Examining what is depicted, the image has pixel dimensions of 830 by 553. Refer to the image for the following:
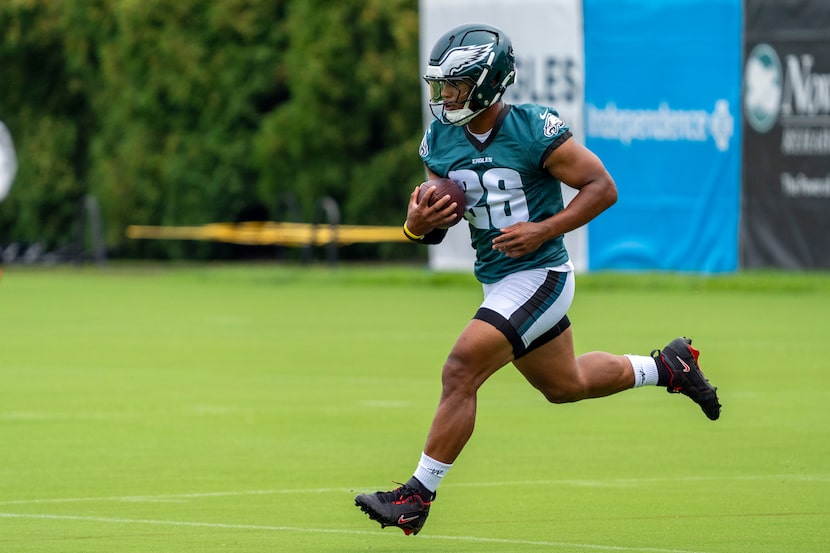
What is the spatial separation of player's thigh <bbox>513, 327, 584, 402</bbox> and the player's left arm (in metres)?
0.61

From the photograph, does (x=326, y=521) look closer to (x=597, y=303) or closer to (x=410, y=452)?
(x=410, y=452)

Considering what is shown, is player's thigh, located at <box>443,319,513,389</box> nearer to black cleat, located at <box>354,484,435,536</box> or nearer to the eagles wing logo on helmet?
black cleat, located at <box>354,484,435,536</box>

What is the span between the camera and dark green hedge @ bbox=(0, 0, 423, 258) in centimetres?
3612

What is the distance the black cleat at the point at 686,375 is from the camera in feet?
33.2

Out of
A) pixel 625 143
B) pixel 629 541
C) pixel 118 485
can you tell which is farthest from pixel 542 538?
pixel 625 143

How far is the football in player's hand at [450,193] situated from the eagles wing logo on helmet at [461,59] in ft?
1.77

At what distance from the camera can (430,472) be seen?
8516 millimetres

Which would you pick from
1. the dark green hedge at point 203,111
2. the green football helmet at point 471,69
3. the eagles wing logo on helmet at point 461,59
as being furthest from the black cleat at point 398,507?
the dark green hedge at point 203,111

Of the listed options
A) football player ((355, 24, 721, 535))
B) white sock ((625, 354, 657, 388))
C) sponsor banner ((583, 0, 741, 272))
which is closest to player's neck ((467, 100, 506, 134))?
football player ((355, 24, 721, 535))

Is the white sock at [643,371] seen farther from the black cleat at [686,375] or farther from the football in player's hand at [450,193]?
the football in player's hand at [450,193]

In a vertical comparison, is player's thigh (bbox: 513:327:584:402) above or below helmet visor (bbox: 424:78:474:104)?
below

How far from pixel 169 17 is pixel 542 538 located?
31.1 meters

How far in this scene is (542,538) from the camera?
346 inches

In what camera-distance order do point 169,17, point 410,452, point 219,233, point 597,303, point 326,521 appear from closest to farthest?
point 326,521 → point 410,452 → point 597,303 → point 219,233 → point 169,17
